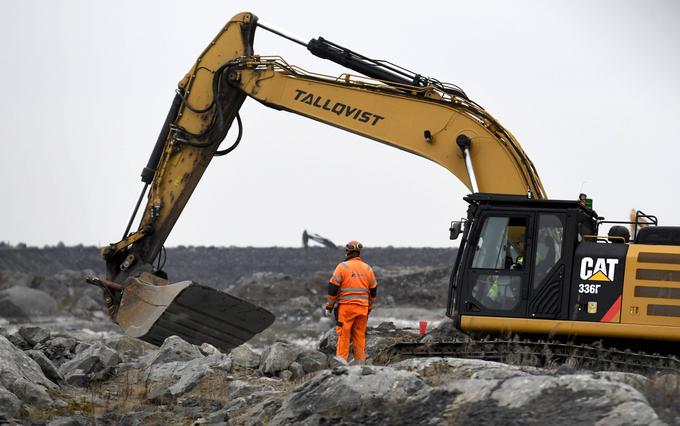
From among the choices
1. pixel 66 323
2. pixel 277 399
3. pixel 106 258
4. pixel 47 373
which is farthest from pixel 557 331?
pixel 66 323

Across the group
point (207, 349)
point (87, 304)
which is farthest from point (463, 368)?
point (87, 304)

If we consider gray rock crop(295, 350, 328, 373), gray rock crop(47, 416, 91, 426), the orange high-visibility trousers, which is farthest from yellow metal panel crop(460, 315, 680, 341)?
gray rock crop(47, 416, 91, 426)

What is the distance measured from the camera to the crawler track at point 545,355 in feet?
40.9

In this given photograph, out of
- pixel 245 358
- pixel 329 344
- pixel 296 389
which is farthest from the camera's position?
pixel 329 344

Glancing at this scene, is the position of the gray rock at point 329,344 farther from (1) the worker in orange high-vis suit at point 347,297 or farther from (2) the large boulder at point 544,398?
(2) the large boulder at point 544,398

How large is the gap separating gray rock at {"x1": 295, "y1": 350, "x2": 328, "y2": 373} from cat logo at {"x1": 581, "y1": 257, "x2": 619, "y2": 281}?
3205mm

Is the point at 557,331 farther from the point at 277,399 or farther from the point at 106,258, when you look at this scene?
the point at 106,258

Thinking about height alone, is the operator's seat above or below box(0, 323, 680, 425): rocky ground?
above

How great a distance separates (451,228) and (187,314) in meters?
4.22

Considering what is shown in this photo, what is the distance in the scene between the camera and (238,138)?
16.9 metres

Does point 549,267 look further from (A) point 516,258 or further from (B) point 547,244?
(A) point 516,258

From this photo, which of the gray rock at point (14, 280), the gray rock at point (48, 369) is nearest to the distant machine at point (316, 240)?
the gray rock at point (14, 280)

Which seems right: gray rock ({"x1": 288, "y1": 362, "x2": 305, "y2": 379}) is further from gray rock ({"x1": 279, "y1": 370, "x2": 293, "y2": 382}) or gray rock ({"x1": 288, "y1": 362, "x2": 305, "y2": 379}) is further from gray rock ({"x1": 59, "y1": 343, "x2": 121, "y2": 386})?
gray rock ({"x1": 59, "y1": 343, "x2": 121, "y2": 386})

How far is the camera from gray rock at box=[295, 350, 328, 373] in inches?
574
